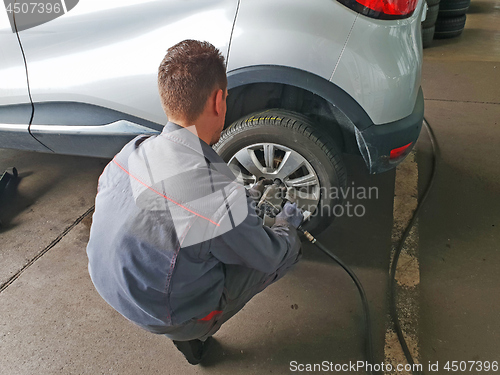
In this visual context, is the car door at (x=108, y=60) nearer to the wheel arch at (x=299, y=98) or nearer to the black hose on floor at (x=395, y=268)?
the wheel arch at (x=299, y=98)

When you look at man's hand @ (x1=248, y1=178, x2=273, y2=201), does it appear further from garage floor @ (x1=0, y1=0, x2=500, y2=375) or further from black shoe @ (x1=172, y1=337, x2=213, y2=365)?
black shoe @ (x1=172, y1=337, x2=213, y2=365)

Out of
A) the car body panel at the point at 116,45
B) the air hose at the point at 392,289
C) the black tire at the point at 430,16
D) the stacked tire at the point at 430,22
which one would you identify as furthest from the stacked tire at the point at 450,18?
the car body panel at the point at 116,45

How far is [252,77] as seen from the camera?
1.62 meters

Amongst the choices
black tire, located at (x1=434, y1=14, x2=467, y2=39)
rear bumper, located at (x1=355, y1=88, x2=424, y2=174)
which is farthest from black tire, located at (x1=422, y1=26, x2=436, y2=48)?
rear bumper, located at (x1=355, y1=88, x2=424, y2=174)

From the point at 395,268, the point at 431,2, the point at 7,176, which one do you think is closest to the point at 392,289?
the point at 395,268

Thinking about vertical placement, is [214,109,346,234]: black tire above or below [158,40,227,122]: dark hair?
below

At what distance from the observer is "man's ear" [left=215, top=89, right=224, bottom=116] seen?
1.12 m

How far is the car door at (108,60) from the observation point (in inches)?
63.7

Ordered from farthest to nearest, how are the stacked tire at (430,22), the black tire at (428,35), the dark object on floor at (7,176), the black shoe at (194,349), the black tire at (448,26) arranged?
the black tire at (448,26), the black tire at (428,35), the stacked tire at (430,22), the dark object on floor at (7,176), the black shoe at (194,349)

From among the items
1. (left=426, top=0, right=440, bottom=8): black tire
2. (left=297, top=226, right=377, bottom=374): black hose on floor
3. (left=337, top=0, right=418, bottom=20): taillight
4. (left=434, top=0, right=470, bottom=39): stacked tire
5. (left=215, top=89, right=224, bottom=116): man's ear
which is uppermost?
(left=337, top=0, right=418, bottom=20): taillight

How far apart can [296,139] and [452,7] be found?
505cm

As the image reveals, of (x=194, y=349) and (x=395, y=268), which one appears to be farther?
(x=395, y=268)

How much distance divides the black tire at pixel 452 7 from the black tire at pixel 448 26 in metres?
0.07

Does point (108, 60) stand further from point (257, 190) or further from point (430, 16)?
point (430, 16)
